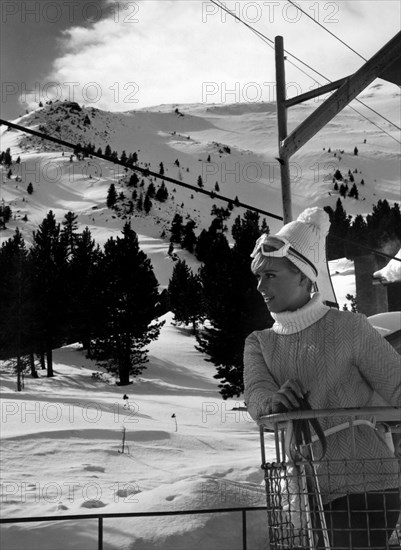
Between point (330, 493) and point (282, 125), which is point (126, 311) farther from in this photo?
point (330, 493)

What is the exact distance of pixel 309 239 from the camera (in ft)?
8.09

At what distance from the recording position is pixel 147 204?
547 feet

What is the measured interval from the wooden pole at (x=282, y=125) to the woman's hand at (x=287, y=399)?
3.95 m

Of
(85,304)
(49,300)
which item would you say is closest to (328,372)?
(49,300)

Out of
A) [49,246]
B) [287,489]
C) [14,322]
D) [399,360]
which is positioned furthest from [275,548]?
[49,246]

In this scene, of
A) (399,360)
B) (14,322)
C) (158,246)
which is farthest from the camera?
(158,246)

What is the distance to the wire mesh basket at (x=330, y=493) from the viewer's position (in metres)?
1.83

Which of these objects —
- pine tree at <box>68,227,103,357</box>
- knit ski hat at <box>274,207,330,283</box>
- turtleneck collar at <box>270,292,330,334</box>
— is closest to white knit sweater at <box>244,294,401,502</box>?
turtleneck collar at <box>270,292,330,334</box>

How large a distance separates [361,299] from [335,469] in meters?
18.2

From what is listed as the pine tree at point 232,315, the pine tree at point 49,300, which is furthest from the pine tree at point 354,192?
the pine tree at point 232,315

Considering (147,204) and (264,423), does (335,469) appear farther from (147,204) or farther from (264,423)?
(147,204)

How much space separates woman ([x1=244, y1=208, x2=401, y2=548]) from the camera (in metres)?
1.93

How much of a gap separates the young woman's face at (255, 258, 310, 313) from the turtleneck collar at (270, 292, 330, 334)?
0.03m

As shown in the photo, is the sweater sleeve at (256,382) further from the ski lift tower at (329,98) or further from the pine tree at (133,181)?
the pine tree at (133,181)
